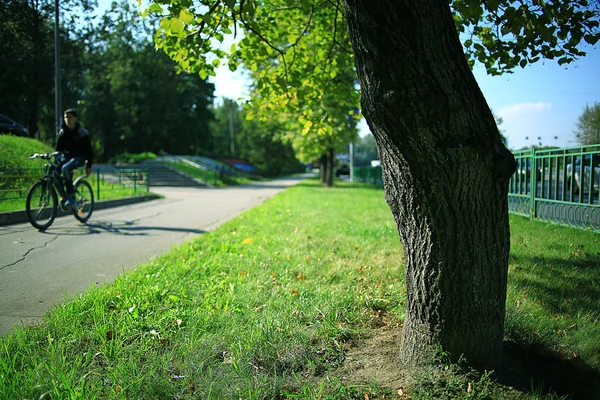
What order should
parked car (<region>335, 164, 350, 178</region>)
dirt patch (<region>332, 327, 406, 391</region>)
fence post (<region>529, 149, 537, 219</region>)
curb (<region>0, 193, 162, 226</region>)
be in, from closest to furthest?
1. dirt patch (<region>332, 327, 406, 391</region>)
2. curb (<region>0, 193, 162, 226</region>)
3. fence post (<region>529, 149, 537, 219</region>)
4. parked car (<region>335, 164, 350, 178</region>)

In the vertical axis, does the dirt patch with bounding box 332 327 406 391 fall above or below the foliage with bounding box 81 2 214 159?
below

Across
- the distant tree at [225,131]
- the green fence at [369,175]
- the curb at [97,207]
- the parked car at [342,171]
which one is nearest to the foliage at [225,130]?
the distant tree at [225,131]

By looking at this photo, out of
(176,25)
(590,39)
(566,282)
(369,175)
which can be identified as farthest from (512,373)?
(369,175)

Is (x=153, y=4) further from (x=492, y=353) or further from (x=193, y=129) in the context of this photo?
(x=193, y=129)

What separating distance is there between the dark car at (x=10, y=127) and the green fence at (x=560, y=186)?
29.9 feet

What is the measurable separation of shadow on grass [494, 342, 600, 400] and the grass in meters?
0.09

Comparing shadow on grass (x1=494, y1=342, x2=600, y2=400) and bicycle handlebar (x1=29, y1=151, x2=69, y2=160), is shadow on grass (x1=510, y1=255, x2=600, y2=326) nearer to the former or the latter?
shadow on grass (x1=494, y1=342, x2=600, y2=400)

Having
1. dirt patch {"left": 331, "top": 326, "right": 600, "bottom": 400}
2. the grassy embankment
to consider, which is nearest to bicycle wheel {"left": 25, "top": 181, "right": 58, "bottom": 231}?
the grassy embankment

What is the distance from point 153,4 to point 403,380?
3499 mm

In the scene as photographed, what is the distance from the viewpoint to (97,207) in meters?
11.1

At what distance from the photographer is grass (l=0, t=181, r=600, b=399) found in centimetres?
215

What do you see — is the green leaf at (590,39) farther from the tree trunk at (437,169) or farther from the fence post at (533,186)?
the fence post at (533,186)

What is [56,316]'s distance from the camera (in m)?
2.93

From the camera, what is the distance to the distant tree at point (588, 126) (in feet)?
14.9
